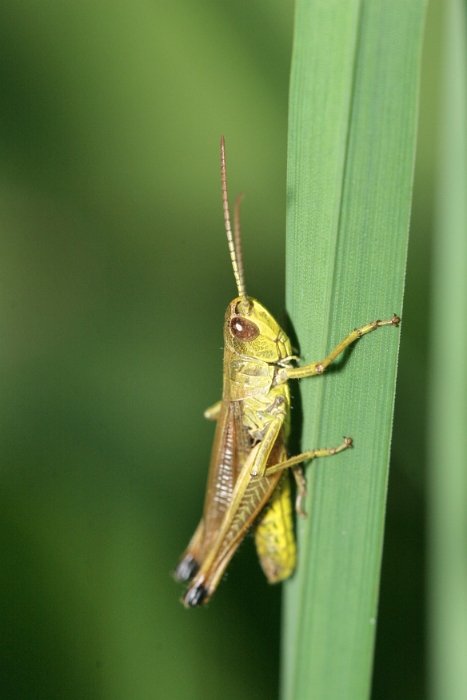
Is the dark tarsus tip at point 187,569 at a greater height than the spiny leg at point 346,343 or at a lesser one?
lesser

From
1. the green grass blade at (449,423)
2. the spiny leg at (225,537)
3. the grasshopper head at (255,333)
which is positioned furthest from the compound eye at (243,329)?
the green grass blade at (449,423)

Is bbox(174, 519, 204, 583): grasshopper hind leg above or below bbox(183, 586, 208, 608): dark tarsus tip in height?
Answer: above

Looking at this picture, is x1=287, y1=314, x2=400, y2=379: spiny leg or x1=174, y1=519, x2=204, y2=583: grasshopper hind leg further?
x1=174, y1=519, x2=204, y2=583: grasshopper hind leg

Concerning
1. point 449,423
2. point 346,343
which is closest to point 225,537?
point 449,423

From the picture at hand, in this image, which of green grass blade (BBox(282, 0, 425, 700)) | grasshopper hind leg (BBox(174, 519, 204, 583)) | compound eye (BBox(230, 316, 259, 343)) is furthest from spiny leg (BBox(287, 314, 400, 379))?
grasshopper hind leg (BBox(174, 519, 204, 583))

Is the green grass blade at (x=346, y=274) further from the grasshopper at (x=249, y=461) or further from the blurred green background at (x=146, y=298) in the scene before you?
the blurred green background at (x=146, y=298)

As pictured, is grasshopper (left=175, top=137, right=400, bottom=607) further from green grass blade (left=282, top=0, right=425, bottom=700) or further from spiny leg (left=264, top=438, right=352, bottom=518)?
green grass blade (left=282, top=0, right=425, bottom=700)

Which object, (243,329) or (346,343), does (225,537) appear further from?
(346,343)
